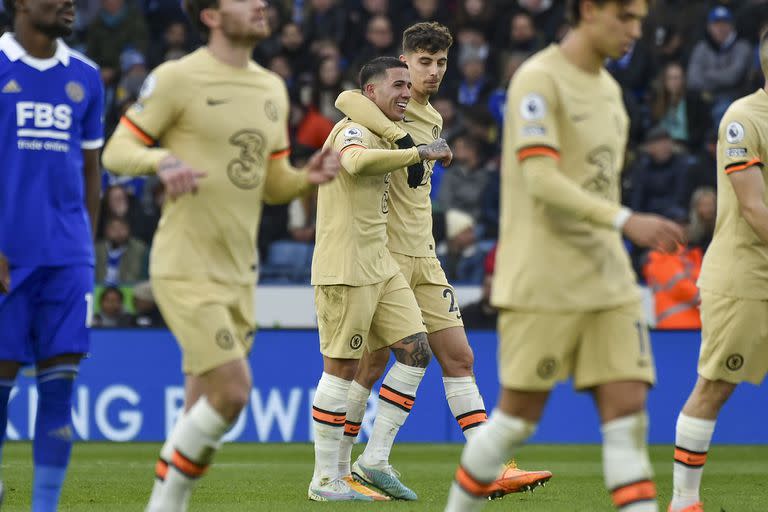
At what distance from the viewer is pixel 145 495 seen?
8.93 metres

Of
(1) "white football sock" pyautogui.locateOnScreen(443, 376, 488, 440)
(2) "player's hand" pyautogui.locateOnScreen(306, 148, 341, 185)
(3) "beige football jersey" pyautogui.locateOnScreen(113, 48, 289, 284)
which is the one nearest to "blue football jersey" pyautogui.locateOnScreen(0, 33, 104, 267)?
(3) "beige football jersey" pyautogui.locateOnScreen(113, 48, 289, 284)

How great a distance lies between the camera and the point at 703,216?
48.9 ft

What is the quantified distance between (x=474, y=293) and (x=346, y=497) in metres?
6.75

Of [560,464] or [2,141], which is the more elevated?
[2,141]

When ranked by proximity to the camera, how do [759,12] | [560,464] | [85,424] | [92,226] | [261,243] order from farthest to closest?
1. [759,12]
2. [261,243]
3. [85,424]
4. [560,464]
5. [92,226]

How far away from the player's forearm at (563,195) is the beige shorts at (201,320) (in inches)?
54.6

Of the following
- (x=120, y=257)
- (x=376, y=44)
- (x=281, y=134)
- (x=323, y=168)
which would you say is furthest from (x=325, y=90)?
(x=323, y=168)

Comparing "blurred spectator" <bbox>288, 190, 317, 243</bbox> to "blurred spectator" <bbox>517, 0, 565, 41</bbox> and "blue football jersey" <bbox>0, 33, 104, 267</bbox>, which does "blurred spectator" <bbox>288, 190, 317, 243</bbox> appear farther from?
"blue football jersey" <bbox>0, 33, 104, 267</bbox>

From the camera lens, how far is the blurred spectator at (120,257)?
15.8 metres

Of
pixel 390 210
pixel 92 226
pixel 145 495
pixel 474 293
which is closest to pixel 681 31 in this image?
pixel 474 293

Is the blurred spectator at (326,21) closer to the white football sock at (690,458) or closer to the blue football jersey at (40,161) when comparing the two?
the white football sock at (690,458)

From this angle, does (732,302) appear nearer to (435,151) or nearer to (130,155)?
(435,151)

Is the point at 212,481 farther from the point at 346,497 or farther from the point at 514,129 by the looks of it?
the point at 514,129

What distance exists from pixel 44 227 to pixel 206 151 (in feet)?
3.20
